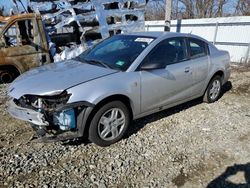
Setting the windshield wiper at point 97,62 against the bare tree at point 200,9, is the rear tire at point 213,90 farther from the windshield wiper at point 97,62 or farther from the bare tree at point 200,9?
the bare tree at point 200,9

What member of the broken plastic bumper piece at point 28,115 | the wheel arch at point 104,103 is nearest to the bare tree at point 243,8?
the wheel arch at point 104,103

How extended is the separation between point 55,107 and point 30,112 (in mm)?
343

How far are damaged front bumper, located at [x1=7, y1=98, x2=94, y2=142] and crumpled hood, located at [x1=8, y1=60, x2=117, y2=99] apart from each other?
25 centimetres

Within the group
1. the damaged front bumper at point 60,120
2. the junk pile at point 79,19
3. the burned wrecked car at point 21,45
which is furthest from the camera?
the junk pile at point 79,19

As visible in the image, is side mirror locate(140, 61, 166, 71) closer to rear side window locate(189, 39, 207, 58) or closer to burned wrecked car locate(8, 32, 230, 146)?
burned wrecked car locate(8, 32, 230, 146)

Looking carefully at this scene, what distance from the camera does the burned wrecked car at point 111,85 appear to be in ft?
11.7

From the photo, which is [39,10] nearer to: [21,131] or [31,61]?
[31,61]

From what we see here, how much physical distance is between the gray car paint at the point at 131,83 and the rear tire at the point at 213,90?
40 centimetres

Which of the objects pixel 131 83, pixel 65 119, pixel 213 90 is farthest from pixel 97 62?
pixel 213 90

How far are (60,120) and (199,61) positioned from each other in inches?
120

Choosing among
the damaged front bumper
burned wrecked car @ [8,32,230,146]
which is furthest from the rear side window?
the damaged front bumper

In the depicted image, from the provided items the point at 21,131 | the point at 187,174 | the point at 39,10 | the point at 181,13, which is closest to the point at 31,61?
the point at 39,10

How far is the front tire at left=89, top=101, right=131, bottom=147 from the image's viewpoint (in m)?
3.81

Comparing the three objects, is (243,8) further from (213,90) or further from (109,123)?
(109,123)
